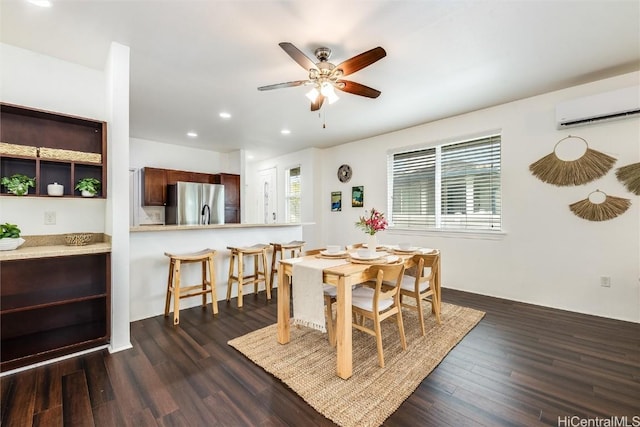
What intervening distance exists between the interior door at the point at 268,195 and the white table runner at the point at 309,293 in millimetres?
4812

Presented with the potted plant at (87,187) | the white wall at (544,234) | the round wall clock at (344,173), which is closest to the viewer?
the potted plant at (87,187)

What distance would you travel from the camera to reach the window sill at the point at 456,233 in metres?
3.78

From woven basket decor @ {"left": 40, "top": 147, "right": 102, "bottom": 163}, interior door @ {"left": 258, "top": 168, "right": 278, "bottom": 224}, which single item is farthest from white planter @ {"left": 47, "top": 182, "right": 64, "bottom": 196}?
interior door @ {"left": 258, "top": 168, "right": 278, "bottom": 224}

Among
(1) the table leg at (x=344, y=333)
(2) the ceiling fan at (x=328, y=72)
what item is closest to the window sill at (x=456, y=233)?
(2) the ceiling fan at (x=328, y=72)

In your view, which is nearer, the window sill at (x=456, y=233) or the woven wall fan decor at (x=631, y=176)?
the woven wall fan decor at (x=631, y=176)

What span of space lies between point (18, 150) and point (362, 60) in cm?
275

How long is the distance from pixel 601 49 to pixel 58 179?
197 inches

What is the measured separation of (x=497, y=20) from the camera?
208 cm

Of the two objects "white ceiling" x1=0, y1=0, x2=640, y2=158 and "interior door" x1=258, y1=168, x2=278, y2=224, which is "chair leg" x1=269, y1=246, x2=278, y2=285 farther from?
"interior door" x1=258, y1=168, x2=278, y2=224

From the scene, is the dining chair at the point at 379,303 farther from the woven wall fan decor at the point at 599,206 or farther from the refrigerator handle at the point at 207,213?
the refrigerator handle at the point at 207,213

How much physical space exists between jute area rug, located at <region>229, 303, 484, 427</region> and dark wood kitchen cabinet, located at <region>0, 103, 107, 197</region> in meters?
2.05

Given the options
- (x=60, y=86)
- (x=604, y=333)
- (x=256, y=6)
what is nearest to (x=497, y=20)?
(x=256, y=6)

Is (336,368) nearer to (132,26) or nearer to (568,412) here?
(568,412)

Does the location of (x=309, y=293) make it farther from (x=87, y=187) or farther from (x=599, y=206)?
(x=599, y=206)
